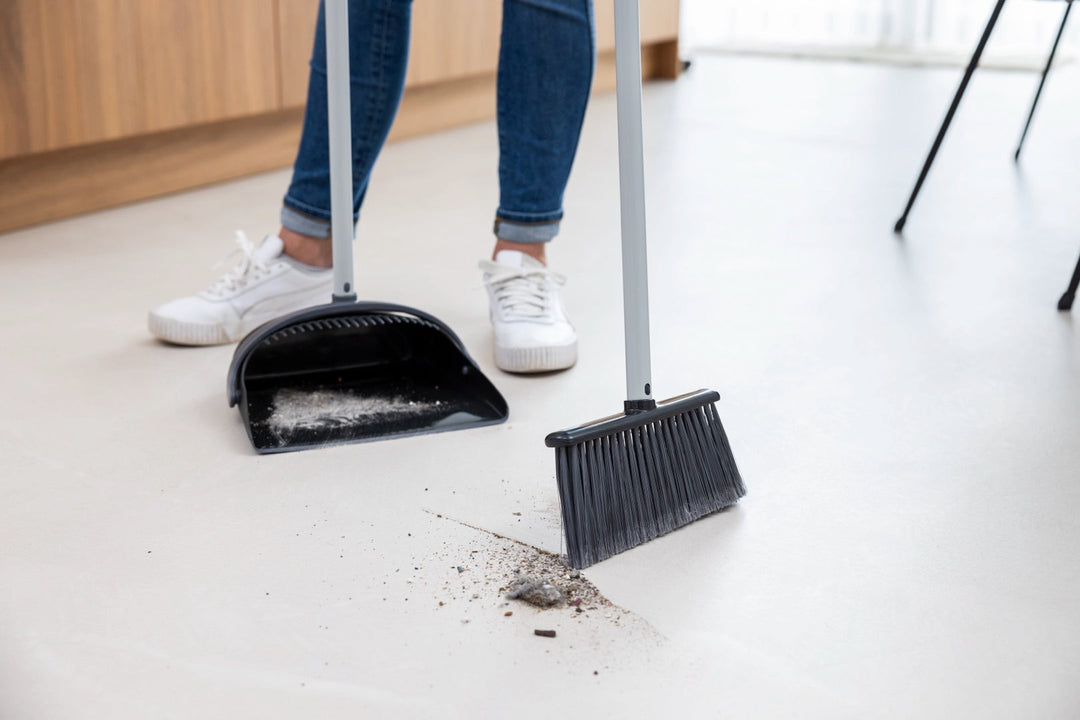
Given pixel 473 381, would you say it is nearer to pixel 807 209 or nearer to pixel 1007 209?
pixel 807 209

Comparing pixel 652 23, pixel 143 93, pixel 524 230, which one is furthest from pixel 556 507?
pixel 652 23

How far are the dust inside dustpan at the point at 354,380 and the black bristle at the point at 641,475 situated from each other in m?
0.26

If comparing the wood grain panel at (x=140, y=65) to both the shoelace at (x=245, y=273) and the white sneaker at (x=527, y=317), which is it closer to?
the shoelace at (x=245, y=273)

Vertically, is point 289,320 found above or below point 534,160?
below

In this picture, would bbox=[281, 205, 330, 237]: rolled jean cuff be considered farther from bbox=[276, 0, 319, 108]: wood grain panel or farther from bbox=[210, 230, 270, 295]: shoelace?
bbox=[276, 0, 319, 108]: wood grain panel

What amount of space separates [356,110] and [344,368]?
292mm

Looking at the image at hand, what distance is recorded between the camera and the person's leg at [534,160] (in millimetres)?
1184

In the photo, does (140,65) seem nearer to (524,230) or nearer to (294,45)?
(294,45)

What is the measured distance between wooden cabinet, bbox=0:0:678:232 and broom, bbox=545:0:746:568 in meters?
1.12

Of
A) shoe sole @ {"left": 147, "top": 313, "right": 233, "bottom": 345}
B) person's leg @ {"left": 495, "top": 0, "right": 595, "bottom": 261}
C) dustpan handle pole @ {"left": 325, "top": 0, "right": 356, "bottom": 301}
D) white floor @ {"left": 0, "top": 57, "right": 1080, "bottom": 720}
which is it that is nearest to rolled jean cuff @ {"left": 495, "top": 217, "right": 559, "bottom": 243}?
person's leg @ {"left": 495, "top": 0, "right": 595, "bottom": 261}

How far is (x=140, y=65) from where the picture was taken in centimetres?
177

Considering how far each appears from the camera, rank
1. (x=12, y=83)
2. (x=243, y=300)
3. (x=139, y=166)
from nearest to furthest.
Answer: (x=243, y=300) < (x=12, y=83) < (x=139, y=166)

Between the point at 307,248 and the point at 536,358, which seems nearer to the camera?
the point at 536,358

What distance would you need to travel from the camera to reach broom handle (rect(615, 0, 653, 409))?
0.83 metres
